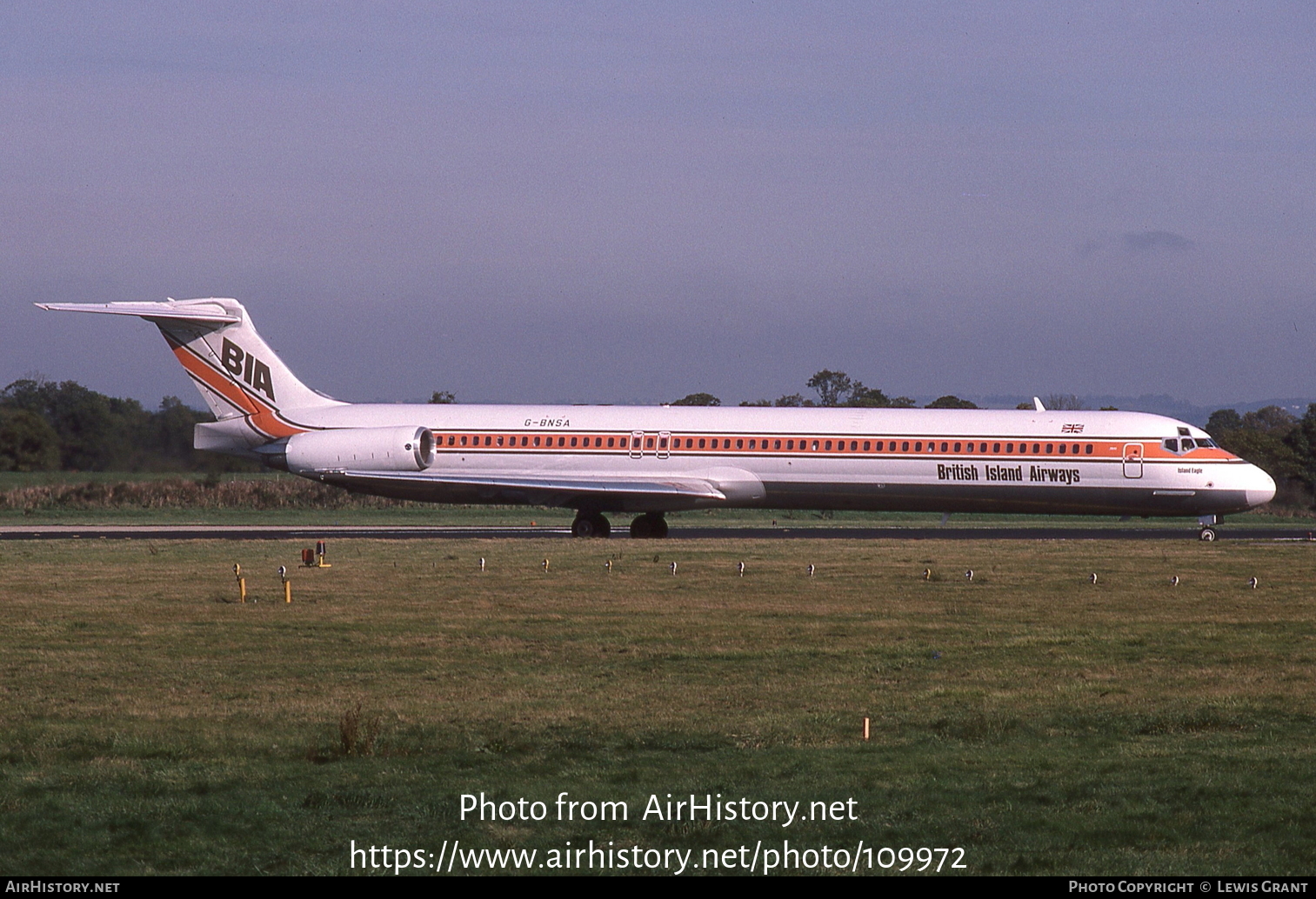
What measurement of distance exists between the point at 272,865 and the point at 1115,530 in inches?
1566

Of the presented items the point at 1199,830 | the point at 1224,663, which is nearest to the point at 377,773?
the point at 1199,830

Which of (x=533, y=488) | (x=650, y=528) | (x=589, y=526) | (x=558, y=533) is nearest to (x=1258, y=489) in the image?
(x=650, y=528)

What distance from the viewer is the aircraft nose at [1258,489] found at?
1443 inches

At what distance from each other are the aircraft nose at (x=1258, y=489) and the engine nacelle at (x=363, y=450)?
21520mm

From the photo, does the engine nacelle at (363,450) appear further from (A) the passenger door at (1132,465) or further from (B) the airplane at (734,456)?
(A) the passenger door at (1132,465)

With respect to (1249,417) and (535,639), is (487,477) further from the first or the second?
(1249,417)

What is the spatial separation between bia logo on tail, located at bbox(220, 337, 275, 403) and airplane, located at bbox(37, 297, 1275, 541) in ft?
0.12

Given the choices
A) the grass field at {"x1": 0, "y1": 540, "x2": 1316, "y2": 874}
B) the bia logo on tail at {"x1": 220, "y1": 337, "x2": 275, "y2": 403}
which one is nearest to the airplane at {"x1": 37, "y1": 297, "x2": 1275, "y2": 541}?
the bia logo on tail at {"x1": 220, "y1": 337, "x2": 275, "y2": 403}

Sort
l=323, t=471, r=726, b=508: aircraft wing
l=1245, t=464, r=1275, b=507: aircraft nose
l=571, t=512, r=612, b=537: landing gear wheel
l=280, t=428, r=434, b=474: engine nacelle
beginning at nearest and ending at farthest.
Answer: l=1245, t=464, r=1275, b=507: aircraft nose, l=323, t=471, r=726, b=508: aircraft wing, l=280, t=428, r=434, b=474: engine nacelle, l=571, t=512, r=612, b=537: landing gear wheel

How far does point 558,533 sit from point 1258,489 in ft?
61.6

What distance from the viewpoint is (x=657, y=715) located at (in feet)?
44.9

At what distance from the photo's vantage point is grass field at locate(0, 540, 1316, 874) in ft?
30.4

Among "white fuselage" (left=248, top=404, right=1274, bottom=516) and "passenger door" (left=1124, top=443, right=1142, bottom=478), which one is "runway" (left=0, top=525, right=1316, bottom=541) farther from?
"passenger door" (left=1124, top=443, right=1142, bottom=478)

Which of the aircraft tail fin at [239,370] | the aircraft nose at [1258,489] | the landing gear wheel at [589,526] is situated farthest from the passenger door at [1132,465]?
the aircraft tail fin at [239,370]
